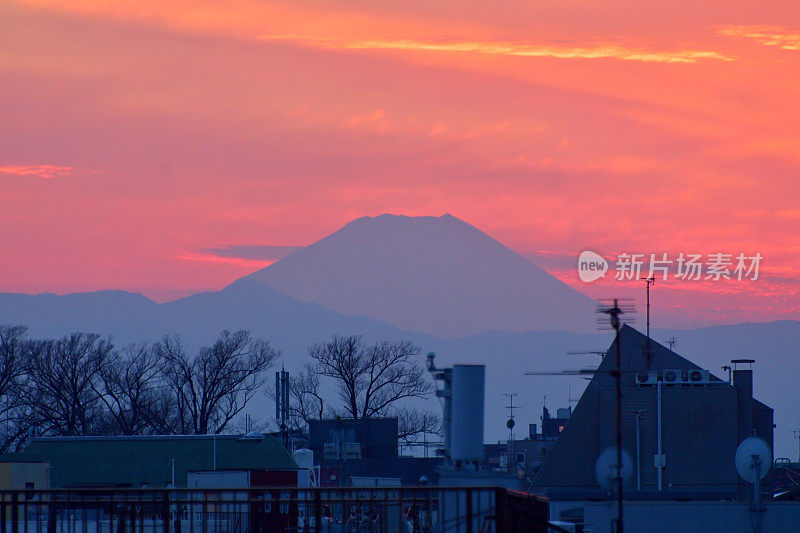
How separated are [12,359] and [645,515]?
2765 inches

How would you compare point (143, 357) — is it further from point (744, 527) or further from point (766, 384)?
point (744, 527)

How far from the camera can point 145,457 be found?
197 ft

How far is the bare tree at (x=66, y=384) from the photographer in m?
86.8

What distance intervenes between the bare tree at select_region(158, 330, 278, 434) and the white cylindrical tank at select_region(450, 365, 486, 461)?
65.6 meters

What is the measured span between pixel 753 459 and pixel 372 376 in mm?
70827

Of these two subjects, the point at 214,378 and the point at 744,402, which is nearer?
the point at 744,402

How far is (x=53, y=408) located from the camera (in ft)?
287

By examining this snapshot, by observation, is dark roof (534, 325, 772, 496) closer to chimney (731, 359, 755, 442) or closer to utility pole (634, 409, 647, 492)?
utility pole (634, 409, 647, 492)

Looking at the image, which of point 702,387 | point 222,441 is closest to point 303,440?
point 222,441

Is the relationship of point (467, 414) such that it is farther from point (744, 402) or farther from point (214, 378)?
point (214, 378)

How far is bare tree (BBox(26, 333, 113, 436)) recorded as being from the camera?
86750 mm

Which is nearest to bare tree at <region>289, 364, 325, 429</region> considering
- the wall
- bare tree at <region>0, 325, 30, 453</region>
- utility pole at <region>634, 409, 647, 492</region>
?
bare tree at <region>0, 325, 30, 453</region>

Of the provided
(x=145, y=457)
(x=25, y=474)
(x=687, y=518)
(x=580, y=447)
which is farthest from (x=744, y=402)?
(x=25, y=474)

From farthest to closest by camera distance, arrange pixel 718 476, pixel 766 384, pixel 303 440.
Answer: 1. pixel 766 384
2. pixel 303 440
3. pixel 718 476
